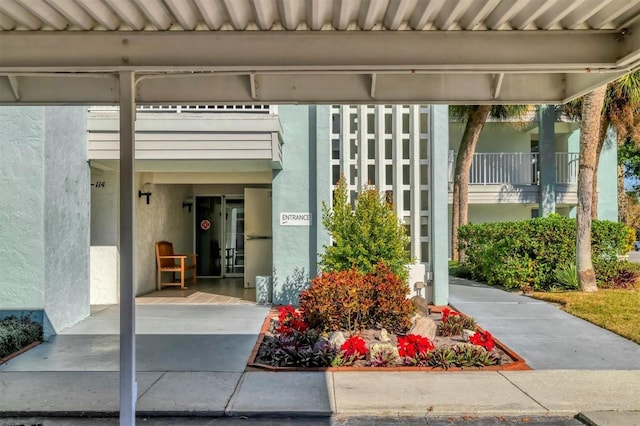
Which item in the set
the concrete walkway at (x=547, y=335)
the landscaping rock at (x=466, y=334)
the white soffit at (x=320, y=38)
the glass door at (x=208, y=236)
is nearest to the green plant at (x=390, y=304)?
the landscaping rock at (x=466, y=334)

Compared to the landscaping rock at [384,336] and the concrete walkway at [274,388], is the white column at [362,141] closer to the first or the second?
the landscaping rock at [384,336]

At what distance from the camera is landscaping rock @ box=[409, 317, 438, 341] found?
6.79 m

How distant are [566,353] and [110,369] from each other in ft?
19.3

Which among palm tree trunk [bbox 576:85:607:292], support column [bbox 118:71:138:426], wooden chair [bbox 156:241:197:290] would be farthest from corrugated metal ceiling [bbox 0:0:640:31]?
wooden chair [bbox 156:241:197:290]

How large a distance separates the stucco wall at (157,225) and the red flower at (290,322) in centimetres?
490

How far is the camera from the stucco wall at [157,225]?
10945mm

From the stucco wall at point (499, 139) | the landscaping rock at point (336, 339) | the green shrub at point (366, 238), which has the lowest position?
the landscaping rock at point (336, 339)

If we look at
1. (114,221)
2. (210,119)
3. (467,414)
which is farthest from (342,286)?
(114,221)

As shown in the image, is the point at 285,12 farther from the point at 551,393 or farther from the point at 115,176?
the point at 115,176

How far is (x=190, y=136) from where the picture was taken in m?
8.52

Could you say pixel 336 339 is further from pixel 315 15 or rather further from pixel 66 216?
pixel 66 216

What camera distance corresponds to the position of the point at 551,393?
491 centimetres

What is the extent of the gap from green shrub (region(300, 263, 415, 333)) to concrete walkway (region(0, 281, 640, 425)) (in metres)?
1.10

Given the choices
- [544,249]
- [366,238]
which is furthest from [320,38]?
[544,249]
